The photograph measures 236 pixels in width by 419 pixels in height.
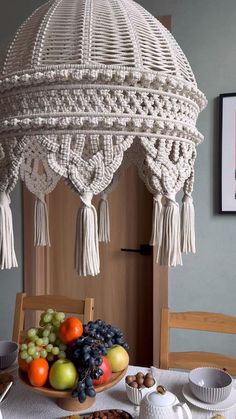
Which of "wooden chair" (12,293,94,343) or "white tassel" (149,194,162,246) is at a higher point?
"white tassel" (149,194,162,246)

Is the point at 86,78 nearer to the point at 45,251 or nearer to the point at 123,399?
the point at 123,399

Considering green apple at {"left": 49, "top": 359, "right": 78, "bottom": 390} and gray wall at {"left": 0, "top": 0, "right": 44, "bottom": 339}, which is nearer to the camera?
green apple at {"left": 49, "top": 359, "right": 78, "bottom": 390}

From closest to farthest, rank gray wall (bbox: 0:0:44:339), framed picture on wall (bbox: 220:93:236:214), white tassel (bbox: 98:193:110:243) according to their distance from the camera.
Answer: white tassel (bbox: 98:193:110:243)
framed picture on wall (bbox: 220:93:236:214)
gray wall (bbox: 0:0:44:339)

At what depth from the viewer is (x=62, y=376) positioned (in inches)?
36.4

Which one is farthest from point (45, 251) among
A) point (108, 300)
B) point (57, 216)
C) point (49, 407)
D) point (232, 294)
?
point (49, 407)

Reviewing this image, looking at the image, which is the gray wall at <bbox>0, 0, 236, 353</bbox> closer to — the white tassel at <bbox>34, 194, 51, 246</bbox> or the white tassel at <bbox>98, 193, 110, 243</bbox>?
the white tassel at <bbox>98, 193, 110, 243</bbox>

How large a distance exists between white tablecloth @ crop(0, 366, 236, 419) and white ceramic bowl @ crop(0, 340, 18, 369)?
3.8 inches

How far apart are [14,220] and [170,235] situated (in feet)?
5.49

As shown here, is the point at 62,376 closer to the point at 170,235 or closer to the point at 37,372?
the point at 37,372

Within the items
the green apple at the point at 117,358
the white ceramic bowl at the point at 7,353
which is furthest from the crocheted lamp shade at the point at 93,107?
the white ceramic bowl at the point at 7,353

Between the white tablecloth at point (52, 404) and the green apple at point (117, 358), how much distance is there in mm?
Result: 132

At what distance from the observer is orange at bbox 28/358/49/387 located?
36.9 inches

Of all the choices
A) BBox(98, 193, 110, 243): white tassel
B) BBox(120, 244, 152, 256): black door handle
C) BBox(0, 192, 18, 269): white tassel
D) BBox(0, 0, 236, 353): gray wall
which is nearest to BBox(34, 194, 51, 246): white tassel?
BBox(98, 193, 110, 243): white tassel

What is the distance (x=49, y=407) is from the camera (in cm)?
106
